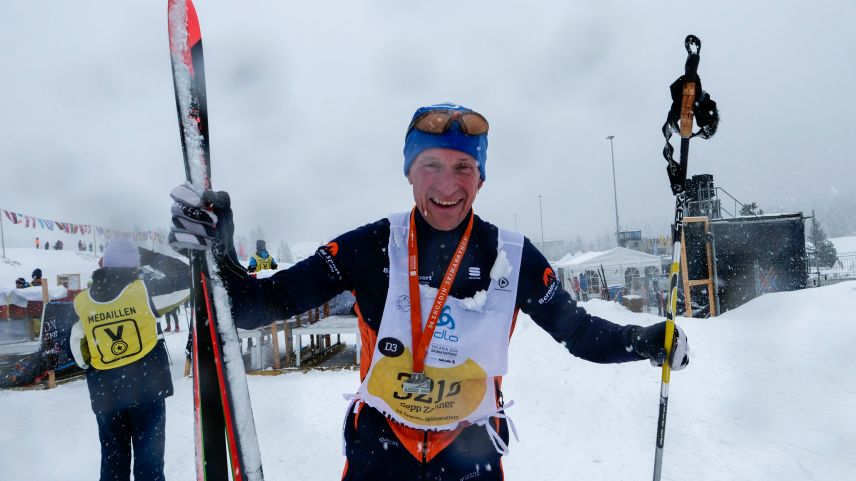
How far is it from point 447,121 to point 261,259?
30.0 feet

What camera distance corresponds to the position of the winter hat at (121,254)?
12.2 ft

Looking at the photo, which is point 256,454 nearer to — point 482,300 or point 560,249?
point 482,300

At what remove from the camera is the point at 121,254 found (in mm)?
3756

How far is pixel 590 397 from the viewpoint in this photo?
6262 mm

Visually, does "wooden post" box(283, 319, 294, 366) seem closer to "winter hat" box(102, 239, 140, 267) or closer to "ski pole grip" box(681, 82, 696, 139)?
"winter hat" box(102, 239, 140, 267)

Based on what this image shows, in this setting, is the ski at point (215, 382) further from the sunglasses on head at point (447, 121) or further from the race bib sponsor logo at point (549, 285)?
the race bib sponsor logo at point (549, 285)

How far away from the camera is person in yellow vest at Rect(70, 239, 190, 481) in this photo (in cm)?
344

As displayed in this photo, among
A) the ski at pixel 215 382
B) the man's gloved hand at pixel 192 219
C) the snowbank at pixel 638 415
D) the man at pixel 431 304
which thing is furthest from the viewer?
the snowbank at pixel 638 415

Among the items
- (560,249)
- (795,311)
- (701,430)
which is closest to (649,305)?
(795,311)

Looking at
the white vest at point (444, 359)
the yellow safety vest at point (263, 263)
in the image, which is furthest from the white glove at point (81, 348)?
the yellow safety vest at point (263, 263)

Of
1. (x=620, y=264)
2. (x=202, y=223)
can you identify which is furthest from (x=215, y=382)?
(x=620, y=264)

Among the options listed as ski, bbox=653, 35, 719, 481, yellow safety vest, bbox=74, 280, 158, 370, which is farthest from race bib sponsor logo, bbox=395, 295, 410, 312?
yellow safety vest, bbox=74, 280, 158, 370

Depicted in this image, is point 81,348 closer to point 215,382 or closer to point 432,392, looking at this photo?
point 215,382

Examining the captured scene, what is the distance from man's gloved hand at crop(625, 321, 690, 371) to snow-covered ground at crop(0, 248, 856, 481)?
276 centimetres
